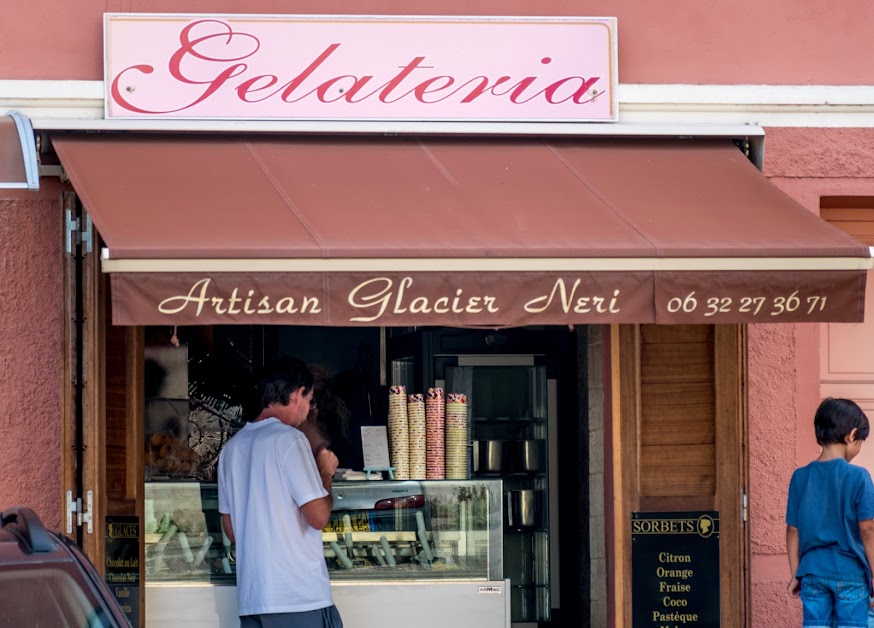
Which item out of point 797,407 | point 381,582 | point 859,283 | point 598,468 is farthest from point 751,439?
point 381,582

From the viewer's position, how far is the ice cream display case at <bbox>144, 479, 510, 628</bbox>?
23.1 ft

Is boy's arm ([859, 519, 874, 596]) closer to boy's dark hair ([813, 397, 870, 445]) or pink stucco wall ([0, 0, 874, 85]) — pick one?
boy's dark hair ([813, 397, 870, 445])

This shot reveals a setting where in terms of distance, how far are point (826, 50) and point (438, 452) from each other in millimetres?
3078

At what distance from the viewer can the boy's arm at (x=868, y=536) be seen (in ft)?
19.7

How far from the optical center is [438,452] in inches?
295

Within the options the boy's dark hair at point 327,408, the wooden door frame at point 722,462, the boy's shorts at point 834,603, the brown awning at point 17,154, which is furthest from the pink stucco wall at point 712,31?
the boy's shorts at point 834,603

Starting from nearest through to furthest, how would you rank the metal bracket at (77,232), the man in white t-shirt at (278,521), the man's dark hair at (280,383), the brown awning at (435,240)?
the brown awning at (435,240), the man in white t-shirt at (278,521), the man's dark hair at (280,383), the metal bracket at (77,232)

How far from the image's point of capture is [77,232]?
22.2 feet

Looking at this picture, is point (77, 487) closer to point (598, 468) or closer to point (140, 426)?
point (140, 426)

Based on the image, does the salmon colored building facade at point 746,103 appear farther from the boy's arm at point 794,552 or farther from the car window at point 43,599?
the car window at point 43,599

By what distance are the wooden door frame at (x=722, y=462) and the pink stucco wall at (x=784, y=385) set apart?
174mm

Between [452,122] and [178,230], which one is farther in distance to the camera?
[452,122]

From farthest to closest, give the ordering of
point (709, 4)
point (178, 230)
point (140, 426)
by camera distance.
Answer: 1. point (709, 4)
2. point (140, 426)
3. point (178, 230)

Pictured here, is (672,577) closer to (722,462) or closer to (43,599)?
→ (722,462)
